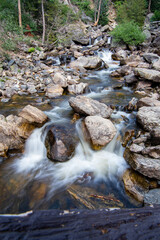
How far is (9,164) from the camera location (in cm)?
420

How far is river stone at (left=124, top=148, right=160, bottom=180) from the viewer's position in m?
3.41

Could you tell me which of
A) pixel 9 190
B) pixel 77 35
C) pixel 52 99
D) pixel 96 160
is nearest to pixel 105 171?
pixel 96 160

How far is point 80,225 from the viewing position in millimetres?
1202

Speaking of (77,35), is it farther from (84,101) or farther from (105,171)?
(105,171)

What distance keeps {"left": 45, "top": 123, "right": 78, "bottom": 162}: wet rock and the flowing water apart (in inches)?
6.7

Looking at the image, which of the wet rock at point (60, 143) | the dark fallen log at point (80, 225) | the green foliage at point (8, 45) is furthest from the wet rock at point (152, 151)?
the green foliage at point (8, 45)

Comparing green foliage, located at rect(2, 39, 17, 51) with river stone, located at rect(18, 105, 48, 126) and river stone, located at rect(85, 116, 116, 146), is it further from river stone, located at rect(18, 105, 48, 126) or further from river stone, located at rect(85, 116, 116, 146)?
river stone, located at rect(85, 116, 116, 146)

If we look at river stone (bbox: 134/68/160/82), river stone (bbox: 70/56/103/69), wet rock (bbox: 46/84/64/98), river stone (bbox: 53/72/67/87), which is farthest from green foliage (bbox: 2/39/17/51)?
river stone (bbox: 134/68/160/82)

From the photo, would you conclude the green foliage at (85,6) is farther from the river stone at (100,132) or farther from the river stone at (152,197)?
the river stone at (152,197)

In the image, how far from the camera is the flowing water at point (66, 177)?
326 cm

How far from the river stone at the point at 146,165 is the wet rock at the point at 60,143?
5.99ft

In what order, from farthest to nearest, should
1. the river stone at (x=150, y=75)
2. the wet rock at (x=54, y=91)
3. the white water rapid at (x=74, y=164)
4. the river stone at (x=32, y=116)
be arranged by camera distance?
1. the river stone at (x=150, y=75)
2. the wet rock at (x=54, y=91)
3. the river stone at (x=32, y=116)
4. the white water rapid at (x=74, y=164)

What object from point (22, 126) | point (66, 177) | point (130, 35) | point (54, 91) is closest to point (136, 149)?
point (66, 177)

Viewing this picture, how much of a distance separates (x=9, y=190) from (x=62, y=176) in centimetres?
134
